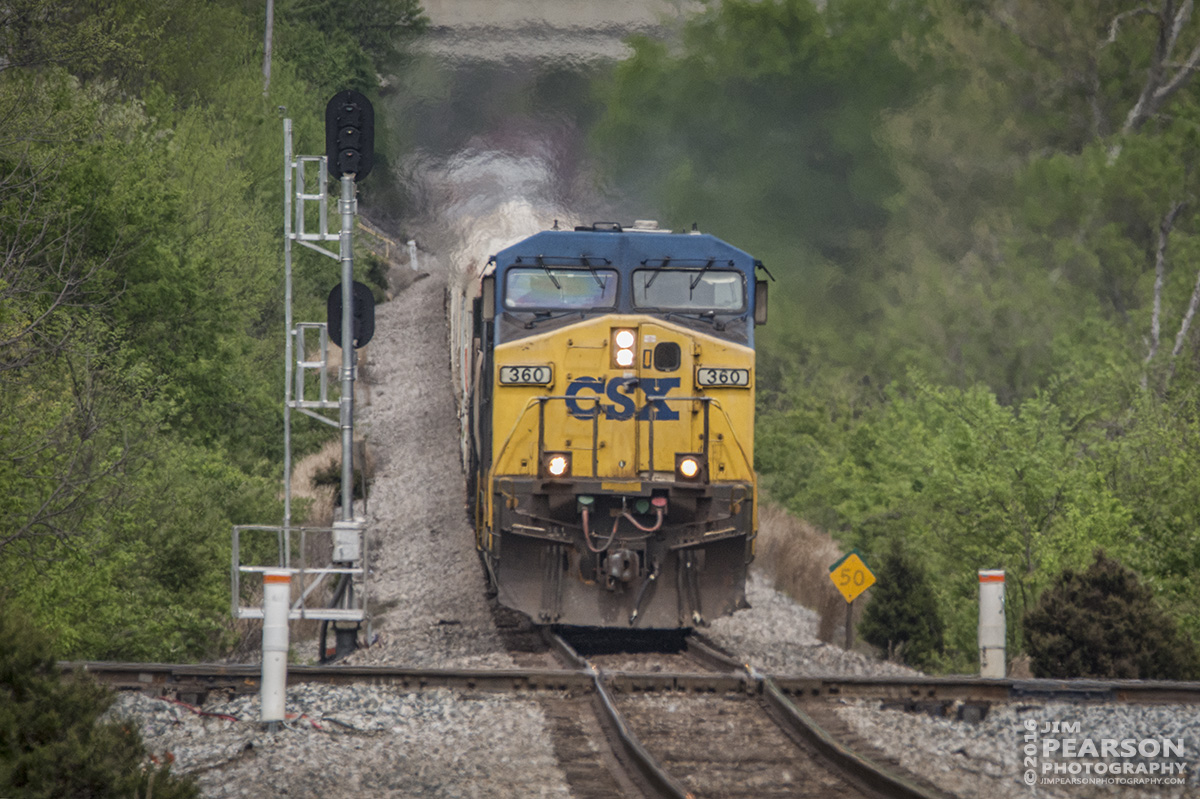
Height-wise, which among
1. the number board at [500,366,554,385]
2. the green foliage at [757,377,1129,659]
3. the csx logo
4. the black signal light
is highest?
the black signal light

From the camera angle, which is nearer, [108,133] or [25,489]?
[25,489]

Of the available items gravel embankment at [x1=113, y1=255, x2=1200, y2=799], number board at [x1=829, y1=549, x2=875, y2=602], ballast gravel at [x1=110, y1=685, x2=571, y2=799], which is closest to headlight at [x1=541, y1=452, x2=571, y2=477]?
gravel embankment at [x1=113, y1=255, x2=1200, y2=799]

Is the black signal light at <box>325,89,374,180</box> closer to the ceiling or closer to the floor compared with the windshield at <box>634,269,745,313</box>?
closer to the ceiling

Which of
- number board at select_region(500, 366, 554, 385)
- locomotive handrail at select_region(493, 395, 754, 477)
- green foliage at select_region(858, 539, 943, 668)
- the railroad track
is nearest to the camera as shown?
the railroad track

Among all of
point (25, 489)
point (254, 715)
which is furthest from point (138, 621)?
point (254, 715)

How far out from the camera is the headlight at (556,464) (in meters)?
14.0

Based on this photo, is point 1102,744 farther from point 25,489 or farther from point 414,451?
point 414,451

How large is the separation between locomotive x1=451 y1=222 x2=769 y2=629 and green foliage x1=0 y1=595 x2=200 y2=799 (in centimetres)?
684

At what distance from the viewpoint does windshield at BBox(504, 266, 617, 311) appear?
14.3m

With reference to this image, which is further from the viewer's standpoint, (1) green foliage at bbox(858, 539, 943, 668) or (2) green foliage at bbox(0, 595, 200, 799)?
(1) green foliage at bbox(858, 539, 943, 668)

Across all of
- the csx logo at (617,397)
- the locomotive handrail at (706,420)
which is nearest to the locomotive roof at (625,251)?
the csx logo at (617,397)

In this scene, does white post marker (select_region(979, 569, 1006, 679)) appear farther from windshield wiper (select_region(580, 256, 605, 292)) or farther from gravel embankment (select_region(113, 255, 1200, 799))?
windshield wiper (select_region(580, 256, 605, 292))

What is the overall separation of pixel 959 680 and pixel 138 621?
10.4 meters

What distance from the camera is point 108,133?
23.9 meters
